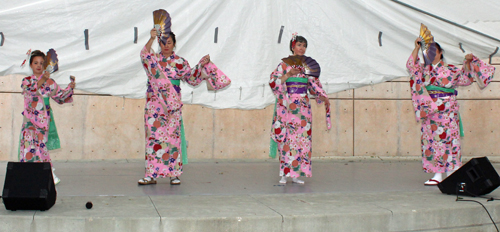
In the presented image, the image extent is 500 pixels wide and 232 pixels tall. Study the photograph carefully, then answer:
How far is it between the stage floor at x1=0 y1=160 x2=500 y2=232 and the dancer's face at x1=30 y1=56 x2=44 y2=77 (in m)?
1.12

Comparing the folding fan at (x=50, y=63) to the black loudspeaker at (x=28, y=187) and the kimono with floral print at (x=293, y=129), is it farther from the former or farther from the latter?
the kimono with floral print at (x=293, y=129)

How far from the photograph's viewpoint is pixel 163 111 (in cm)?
505

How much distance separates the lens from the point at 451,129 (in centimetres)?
525

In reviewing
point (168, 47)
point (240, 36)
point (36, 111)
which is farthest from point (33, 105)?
point (240, 36)

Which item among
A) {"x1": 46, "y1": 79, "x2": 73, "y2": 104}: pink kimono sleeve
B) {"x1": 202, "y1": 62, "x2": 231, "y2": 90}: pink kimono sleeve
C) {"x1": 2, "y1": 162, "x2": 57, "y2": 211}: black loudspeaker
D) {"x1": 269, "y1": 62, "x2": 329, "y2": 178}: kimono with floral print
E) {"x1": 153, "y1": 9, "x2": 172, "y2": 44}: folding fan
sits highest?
{"x1": 153, "y1": 9, "x2": 172, "y2": 44}: folding fan

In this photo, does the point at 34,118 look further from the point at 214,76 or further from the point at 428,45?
the point at 428,45

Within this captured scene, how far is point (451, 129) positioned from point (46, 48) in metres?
4.81

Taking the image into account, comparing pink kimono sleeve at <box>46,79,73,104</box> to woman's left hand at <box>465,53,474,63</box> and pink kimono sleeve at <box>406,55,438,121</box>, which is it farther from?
woman's left hand at <box>465,53,474,63</box>

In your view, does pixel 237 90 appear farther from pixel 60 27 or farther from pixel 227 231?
pixel 227 231

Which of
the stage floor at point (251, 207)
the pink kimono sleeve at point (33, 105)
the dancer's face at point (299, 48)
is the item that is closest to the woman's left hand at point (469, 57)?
the stage floor at point (251, 207)

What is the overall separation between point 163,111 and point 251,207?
171 centimetres

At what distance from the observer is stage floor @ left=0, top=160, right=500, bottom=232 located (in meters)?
3.37

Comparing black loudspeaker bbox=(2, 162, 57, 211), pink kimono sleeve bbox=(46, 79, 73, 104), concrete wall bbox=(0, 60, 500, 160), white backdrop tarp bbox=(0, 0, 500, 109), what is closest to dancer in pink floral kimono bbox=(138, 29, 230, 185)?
pink kimono sleeve bbox=(46, 79, 73, 104)

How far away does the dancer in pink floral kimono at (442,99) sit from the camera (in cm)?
521
